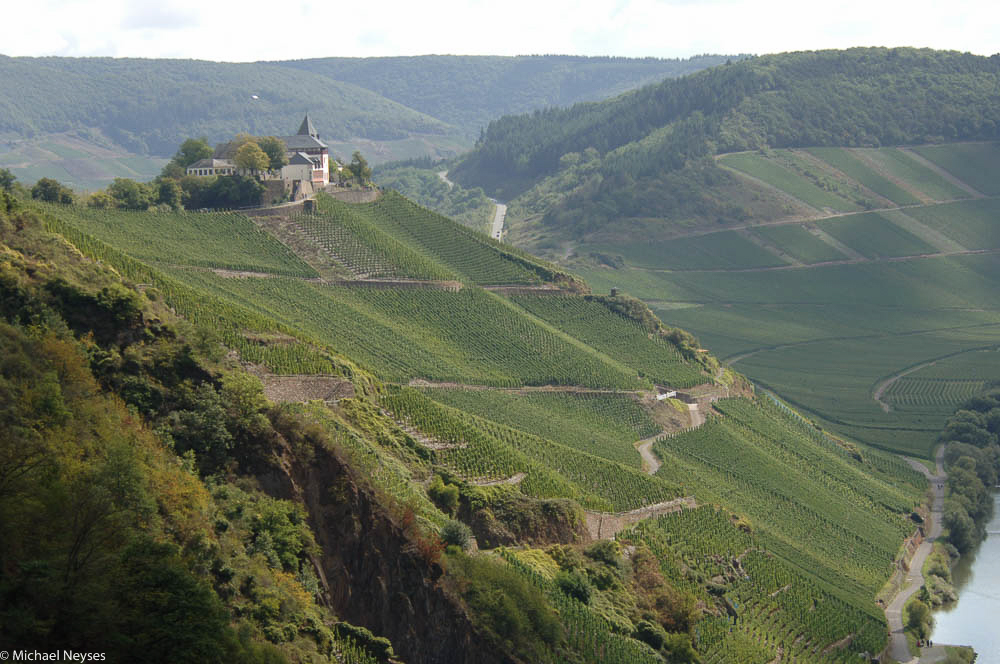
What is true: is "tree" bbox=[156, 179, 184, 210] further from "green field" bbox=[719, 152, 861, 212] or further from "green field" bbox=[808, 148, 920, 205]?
"green field" bbox=[808, 148, 920, 205]

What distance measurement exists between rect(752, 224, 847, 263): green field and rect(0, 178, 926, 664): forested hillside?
74131 millimetres

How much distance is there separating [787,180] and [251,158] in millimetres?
121035

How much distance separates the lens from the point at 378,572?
125 feet

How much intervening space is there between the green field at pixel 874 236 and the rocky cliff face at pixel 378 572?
141 meters

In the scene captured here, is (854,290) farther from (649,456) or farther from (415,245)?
(649,456)

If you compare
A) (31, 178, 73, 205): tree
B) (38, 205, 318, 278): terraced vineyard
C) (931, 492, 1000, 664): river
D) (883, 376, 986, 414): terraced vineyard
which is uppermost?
(31, 178, 73, 205): tree

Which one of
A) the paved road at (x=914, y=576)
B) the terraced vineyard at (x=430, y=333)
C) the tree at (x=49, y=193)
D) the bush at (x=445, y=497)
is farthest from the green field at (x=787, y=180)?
the bush at (x=445, y=497)

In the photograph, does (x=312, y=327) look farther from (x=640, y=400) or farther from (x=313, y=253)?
(x=640, y=400)

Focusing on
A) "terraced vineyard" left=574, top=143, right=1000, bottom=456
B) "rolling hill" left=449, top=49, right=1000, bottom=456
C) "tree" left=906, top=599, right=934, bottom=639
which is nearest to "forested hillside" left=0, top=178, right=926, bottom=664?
"tree" left=906, top=599, right=934, bottom=639

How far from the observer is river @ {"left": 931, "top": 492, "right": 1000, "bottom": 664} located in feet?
221

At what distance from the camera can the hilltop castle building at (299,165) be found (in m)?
93.9

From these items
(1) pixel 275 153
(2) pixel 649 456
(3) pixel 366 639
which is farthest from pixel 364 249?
(3) pixel 366 639

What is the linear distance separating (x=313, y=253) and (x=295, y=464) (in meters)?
46.2

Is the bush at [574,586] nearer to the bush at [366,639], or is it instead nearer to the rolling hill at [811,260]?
the bush at [366,639]
